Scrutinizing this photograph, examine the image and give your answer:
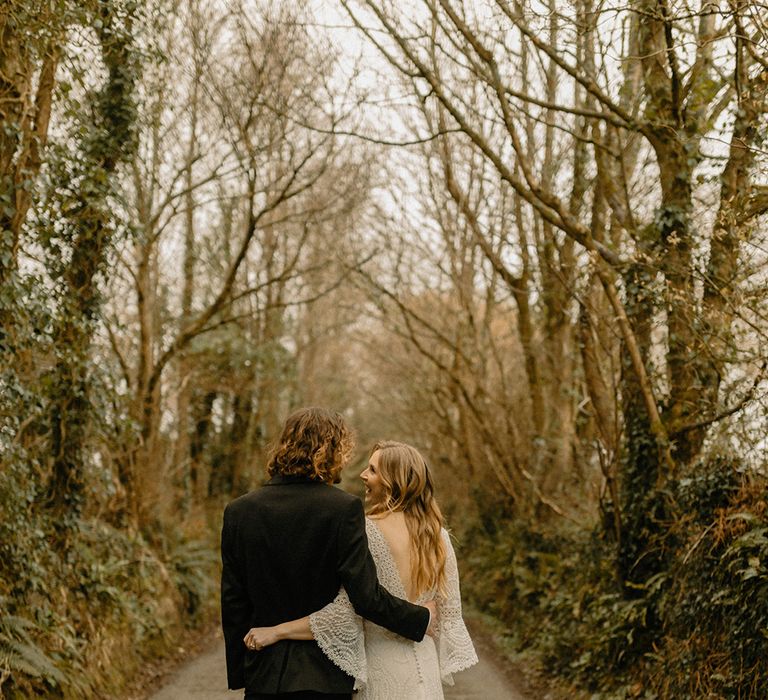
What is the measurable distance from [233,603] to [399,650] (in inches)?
34.2

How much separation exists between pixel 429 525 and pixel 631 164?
10.8m

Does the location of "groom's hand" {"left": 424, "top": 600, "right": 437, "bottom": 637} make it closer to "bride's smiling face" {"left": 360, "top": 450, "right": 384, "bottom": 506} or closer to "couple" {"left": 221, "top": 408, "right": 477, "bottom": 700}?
"couple" {"left": 221, "top": 408, "right": 477, "bottom": 700}

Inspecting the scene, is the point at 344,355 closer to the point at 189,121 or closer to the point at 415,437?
the point at 415,437

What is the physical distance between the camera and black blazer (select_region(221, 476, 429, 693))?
3.58 m

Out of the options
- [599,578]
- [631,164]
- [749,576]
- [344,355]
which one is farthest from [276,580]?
[344,355]

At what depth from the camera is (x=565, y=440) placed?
603 inches

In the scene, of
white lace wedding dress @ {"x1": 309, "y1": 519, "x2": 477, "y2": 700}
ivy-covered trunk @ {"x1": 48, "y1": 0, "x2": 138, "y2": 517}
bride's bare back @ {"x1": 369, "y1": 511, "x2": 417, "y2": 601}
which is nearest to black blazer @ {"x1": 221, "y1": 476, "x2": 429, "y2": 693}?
white lace wedding dress @ {"x1": 309, "y1": 519, "x2": 477, "y2": 700}

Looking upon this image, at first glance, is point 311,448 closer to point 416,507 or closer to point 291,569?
point 291,569

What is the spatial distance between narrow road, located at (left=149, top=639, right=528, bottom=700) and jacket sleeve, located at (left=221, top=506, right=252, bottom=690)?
559 centimetres

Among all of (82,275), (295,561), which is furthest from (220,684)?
(295,561)

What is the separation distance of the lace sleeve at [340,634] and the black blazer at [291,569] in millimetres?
36

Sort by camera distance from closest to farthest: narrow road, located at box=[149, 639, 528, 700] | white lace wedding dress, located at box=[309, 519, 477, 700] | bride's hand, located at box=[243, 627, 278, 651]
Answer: bride's hand, located at box=[243, 627, 278, 651] < white lace wedding dress, located at box=[309, 519, 477, 700] < narrow road, located at box=[149, 639, 528, 700]

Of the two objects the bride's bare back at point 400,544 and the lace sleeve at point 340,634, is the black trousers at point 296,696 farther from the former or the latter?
the bride's bare back at point 400,544

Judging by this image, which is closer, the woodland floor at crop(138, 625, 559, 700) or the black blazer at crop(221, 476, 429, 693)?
the black blazer at crop(221, 476, 429, 693)
